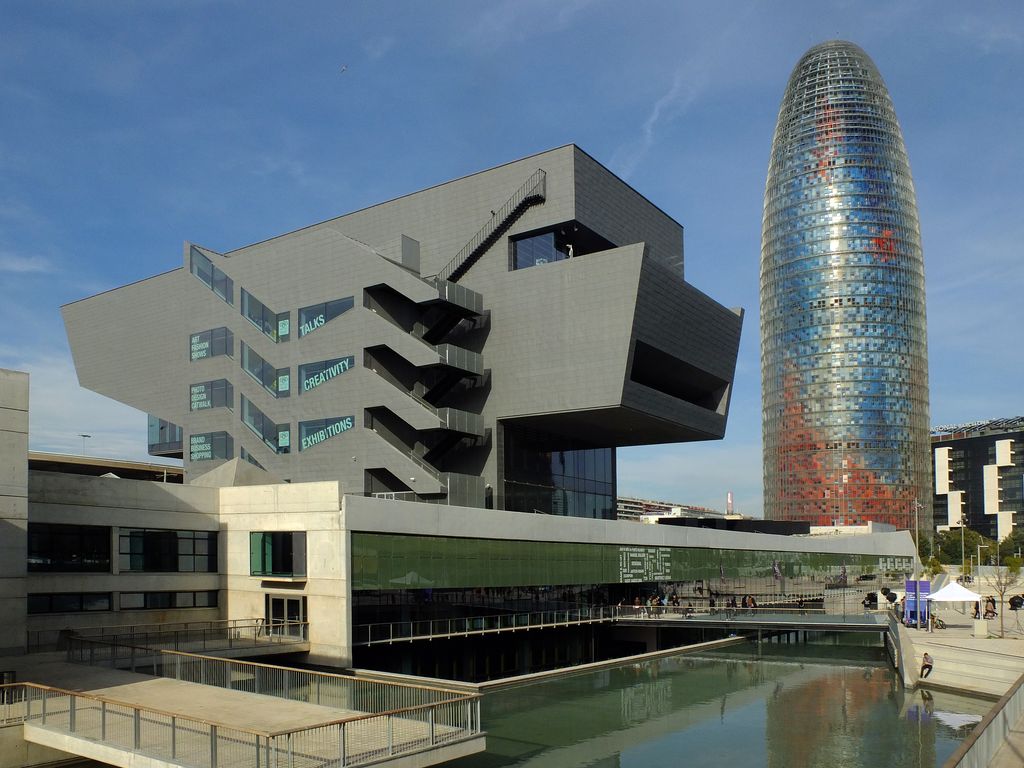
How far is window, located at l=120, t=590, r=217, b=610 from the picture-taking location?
43.3m

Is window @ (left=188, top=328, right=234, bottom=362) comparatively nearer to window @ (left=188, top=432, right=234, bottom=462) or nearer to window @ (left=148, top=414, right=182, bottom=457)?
window @ (left=188, top=432, right=234, bottom=462)

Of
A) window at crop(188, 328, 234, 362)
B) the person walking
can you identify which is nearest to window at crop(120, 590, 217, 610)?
window at crop(188, 328, 234, 362)

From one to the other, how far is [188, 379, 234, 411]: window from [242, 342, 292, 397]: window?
8.29 ft

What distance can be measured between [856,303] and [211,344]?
151 m

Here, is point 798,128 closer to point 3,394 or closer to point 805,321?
point 805,321

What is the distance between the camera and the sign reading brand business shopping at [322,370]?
61.2 metres

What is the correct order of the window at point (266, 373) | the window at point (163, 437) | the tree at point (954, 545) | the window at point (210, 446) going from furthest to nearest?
the tree at point (954, 545) < the window at point (163, 437) < the window at point (210, 446) < the window at point (266, 373)

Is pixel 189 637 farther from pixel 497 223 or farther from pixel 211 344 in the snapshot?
pixel 497 223

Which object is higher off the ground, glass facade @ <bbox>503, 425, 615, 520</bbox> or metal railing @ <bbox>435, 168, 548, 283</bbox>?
metal railing @ <bbox>435, 168, 548, 283</bbox>

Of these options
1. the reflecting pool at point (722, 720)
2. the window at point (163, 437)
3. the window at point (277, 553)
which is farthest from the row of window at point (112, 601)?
the window at point (163, 437)

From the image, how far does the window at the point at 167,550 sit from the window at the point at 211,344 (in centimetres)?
2431

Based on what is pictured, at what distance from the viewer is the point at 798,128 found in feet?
655

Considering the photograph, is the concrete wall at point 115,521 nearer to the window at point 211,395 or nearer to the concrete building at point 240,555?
the concrete building at point 240,555

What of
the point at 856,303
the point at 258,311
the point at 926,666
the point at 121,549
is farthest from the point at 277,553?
the point at 856,303
